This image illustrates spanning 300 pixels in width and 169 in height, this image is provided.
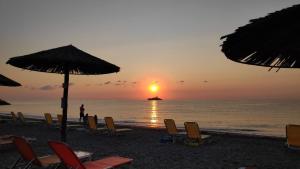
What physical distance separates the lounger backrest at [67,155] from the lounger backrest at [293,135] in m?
7.43

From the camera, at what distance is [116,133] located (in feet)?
49.5

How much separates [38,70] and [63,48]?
186 cm

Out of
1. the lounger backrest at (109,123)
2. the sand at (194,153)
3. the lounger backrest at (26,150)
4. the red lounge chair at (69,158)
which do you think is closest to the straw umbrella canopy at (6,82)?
the sand at (194,153)

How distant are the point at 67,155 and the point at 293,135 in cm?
763

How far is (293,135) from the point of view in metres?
10.4

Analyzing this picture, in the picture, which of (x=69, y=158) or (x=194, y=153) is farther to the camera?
(x=194, y=153)

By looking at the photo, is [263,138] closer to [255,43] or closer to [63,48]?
[63,48]

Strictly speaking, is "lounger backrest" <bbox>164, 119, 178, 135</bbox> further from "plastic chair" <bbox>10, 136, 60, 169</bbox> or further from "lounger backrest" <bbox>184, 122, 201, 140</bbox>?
"plastic chair" <bbox>10, 136, 60, 169</bbox>

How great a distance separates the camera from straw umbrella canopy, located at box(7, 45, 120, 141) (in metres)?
7.75

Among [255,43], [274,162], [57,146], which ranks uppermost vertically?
[255,43]

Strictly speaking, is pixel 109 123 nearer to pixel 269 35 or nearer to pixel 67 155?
pixel 67 155

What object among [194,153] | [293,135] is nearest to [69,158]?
[194,153]

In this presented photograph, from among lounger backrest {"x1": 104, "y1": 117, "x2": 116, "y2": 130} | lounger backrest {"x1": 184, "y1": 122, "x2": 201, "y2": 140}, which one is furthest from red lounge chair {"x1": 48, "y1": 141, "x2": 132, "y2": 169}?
lounger backrest {"x1": 104, "y1": 117, "x2": 116, "y2": 130}

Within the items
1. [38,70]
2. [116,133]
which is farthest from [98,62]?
[116,133]
